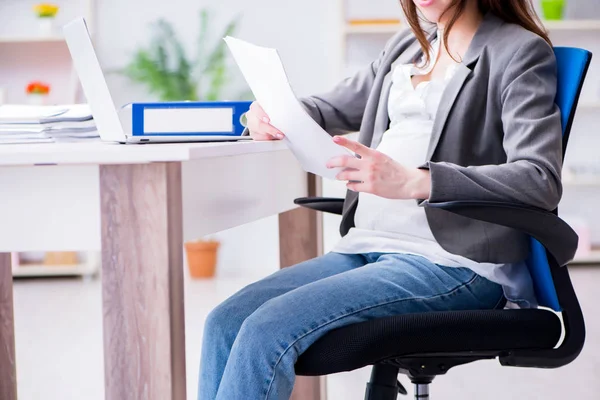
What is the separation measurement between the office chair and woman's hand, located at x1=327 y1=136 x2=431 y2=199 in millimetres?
41

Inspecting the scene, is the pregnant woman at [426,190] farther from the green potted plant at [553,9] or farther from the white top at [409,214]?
the green potted plant at [553,9]

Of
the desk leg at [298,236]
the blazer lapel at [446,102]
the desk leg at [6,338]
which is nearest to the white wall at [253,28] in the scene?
the desk leg at [298,236]

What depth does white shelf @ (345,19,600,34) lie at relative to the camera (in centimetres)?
444

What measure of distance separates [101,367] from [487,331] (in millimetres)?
1938

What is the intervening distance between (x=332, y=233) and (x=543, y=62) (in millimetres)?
3640

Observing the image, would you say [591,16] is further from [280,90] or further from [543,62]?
[280,90]

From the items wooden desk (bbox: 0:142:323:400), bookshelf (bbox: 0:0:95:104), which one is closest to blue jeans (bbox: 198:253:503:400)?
wooden desk (bbox: 0:142:323:400)

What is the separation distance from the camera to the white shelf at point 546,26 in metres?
4.44

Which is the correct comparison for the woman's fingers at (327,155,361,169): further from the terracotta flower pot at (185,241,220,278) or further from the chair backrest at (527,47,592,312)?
the terracotta flower pot at (185,241,220,278)

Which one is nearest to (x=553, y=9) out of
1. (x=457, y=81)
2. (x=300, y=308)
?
(x=457, y=81)

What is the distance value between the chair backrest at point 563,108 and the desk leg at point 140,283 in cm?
57

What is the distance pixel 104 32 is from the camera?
15.5 feet

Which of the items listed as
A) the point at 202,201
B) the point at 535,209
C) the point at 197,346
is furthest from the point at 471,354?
the point at 197,346

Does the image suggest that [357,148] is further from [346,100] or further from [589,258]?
[589,258]
